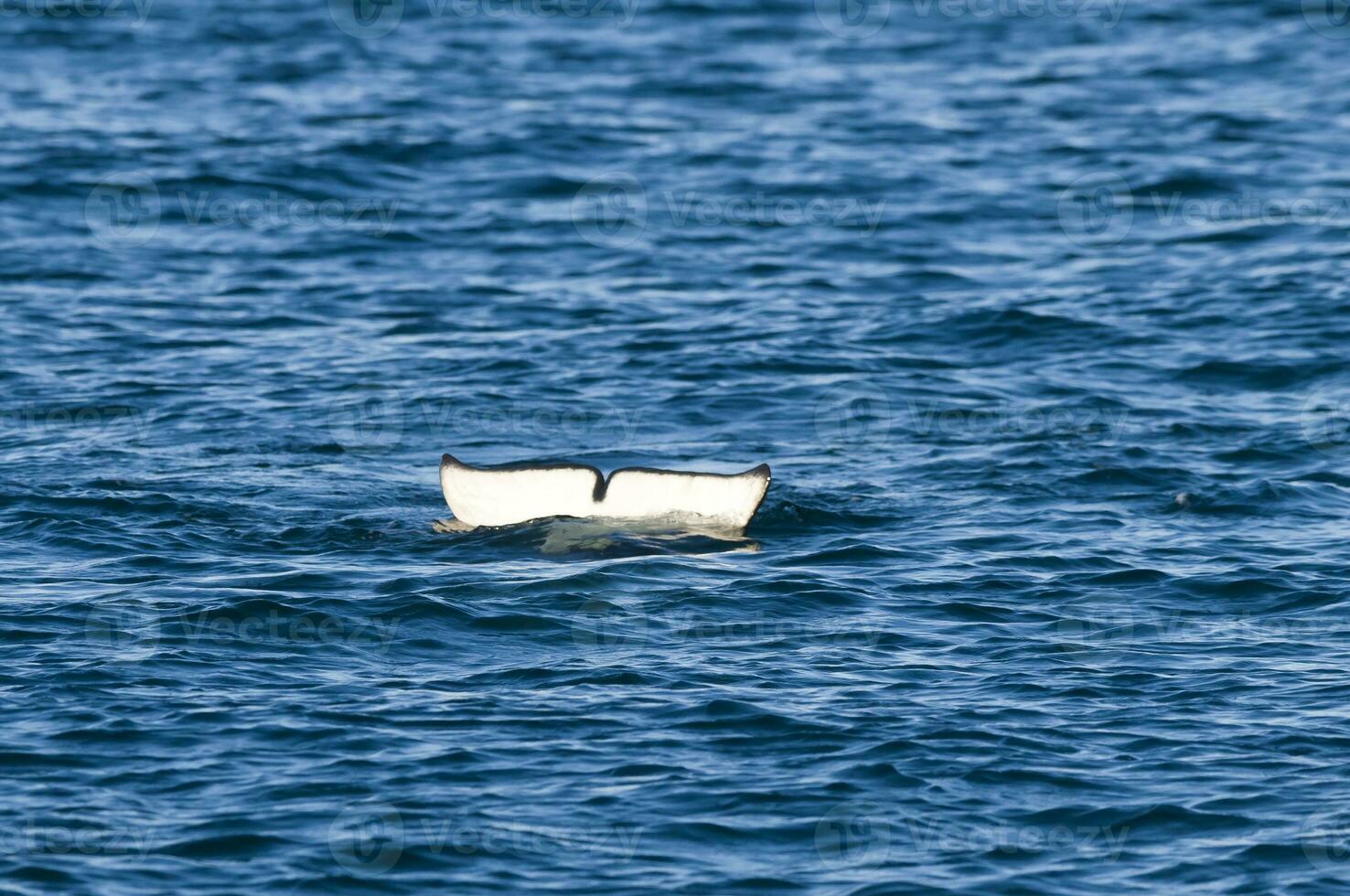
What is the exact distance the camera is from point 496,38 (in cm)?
3675

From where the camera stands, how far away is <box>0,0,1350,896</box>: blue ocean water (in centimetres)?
1047

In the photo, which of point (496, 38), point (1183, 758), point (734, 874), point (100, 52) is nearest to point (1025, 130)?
point (496, 38)

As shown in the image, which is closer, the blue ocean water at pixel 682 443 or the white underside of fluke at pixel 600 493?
the blue ocean water at pixel 682 443

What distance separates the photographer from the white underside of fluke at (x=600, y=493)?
14945 millimetres

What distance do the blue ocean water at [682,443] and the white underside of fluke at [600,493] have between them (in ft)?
0.82

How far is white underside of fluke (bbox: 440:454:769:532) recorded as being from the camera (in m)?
14.9

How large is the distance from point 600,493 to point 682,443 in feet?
11.8

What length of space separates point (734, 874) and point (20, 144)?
22827 millimetres

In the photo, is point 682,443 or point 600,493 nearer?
point 600,493

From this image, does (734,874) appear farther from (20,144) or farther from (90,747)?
(20,144)

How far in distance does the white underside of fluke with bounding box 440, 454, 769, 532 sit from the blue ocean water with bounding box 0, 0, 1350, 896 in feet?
0.82

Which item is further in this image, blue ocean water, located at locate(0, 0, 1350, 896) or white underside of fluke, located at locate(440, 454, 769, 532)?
white underside of fluke, located at locate(440, 454, 769, 532)

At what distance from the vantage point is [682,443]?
60.9ft

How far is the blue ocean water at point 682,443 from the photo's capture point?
10.5 metres
